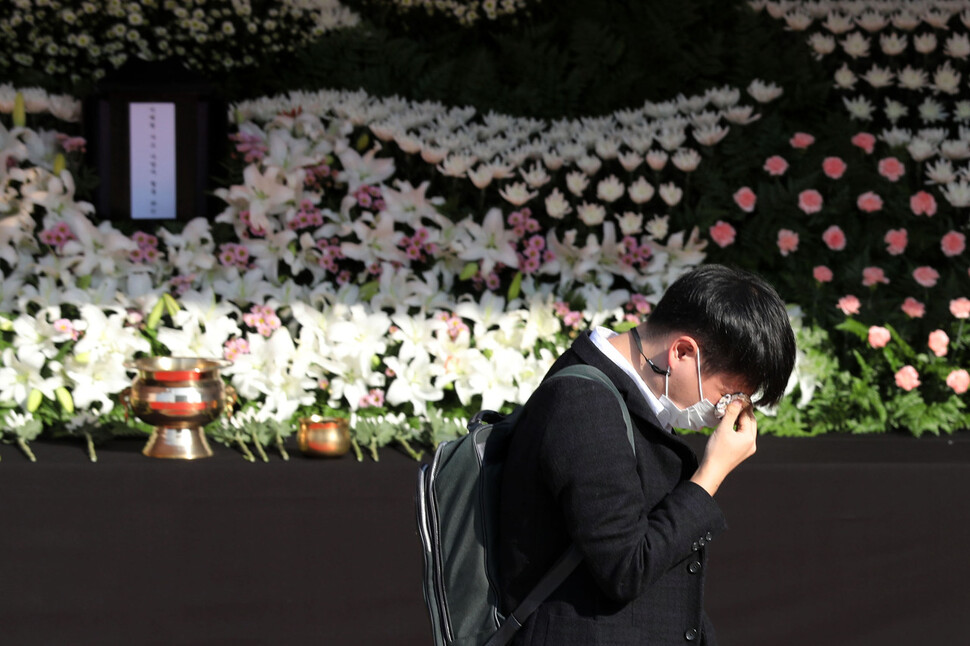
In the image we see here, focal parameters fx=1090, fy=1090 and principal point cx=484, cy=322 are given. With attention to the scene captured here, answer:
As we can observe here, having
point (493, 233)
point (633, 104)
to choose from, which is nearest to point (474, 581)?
point (493, 233)

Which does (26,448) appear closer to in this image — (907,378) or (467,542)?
(467,542)

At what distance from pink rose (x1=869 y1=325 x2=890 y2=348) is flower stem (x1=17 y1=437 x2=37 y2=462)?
93.0 inches

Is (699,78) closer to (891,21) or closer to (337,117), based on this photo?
(891,21)

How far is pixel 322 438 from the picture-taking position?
2.69 metres

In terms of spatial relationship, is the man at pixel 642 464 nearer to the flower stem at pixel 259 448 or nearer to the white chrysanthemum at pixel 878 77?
the flower stem at pixel 259 448

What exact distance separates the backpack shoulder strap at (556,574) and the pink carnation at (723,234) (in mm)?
2342

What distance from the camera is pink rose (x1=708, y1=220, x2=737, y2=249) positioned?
365cm

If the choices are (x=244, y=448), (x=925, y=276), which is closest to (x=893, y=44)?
(x=925, y=276)

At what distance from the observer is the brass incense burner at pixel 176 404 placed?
2.65 meters

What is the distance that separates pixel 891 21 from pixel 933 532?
2.67 meters

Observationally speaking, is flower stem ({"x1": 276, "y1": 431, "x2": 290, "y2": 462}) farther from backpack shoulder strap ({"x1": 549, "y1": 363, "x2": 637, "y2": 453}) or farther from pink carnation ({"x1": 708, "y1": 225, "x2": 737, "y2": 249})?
pink carnation ({"x1": 708, "y1": 225, "x2": 737, "y2": 249})

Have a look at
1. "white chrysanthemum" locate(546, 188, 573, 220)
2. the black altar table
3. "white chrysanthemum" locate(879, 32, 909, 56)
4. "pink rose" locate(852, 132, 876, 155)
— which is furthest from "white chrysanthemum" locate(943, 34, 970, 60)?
the black altar table

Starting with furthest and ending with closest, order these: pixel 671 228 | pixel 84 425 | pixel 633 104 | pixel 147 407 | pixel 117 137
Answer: pixel 633 104
pixel 671 228
pixel 117 137
pixel 84 425
pixel 147 407

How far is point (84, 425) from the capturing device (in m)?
2.84
